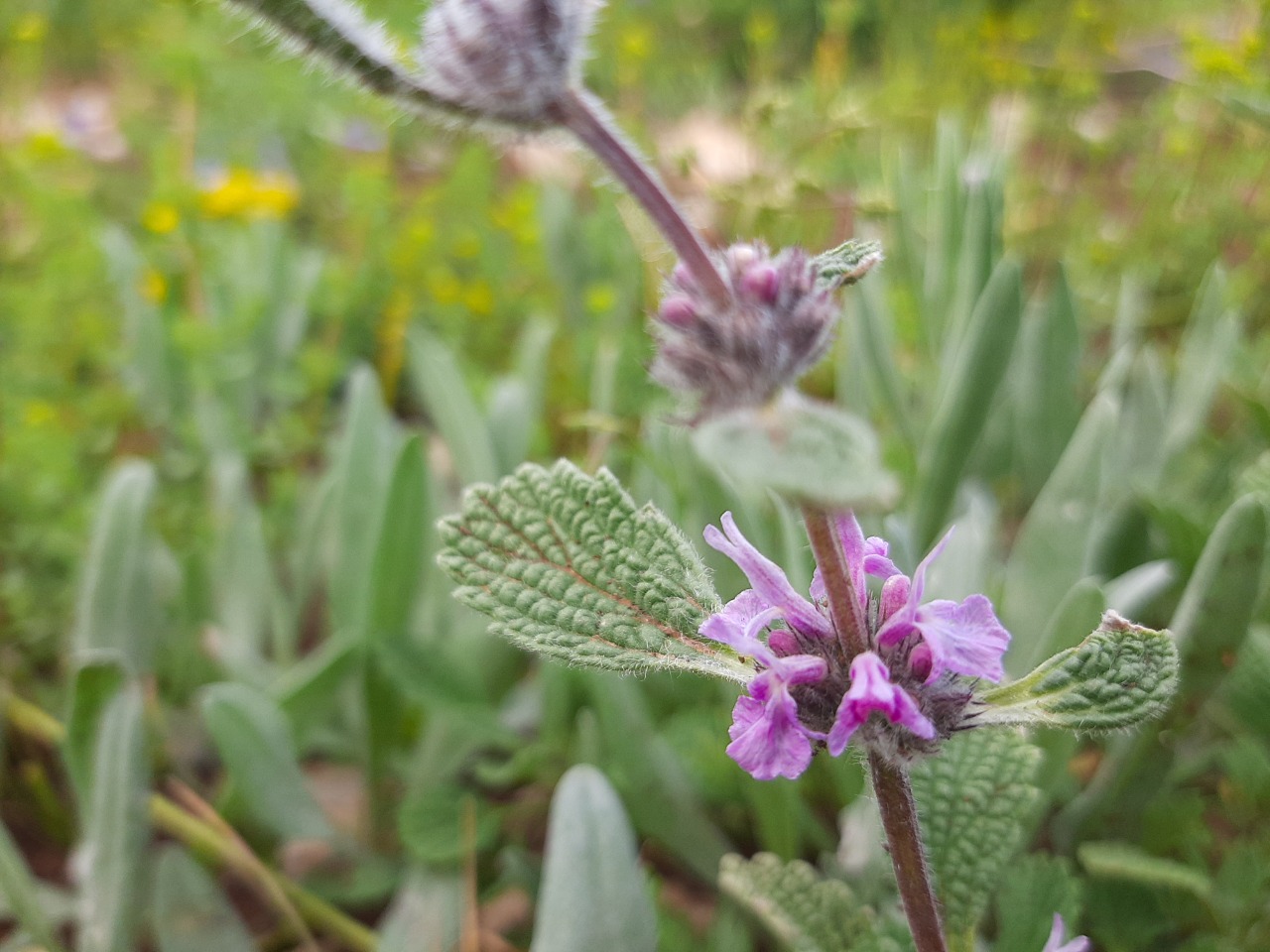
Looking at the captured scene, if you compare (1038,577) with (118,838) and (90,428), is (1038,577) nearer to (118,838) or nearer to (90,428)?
(118,838)

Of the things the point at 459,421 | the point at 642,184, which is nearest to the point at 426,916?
the point at 459,421

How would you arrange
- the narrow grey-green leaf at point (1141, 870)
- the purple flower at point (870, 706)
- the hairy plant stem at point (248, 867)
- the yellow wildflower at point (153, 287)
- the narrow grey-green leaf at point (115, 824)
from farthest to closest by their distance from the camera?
the yellow wildflower at point (153, 287), the hairy plant stem at point (248, 867), the narrow grey-green leaf at point (115, 824), the narrow grey-green leaf at point (1141, 870), the purple flower at point (870, 706)

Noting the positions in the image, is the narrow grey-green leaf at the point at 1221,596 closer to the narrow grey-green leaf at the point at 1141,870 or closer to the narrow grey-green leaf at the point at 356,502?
the narrow grey-green leaf at the point at 1141,870

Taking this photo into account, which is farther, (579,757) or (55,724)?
(55,724)

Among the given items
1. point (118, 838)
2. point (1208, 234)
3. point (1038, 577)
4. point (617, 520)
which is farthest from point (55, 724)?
point (1208, 234)

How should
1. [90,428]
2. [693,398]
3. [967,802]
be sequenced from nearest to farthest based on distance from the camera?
1. [693,398]
2. [967,802]
3. [90,428]

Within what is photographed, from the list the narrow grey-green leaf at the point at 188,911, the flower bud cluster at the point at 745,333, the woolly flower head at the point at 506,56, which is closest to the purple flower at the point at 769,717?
the flower bud cluster at the point at 745,333

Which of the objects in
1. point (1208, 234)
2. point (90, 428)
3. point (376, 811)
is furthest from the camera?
point (1208, 234)

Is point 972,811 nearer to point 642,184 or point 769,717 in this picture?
point 769,717
